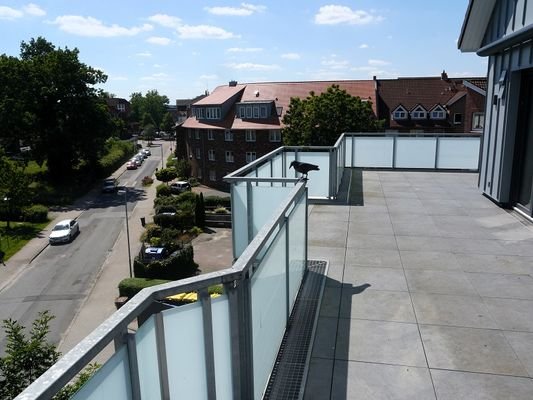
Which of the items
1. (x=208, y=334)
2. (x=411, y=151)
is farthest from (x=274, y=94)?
(x=208, y=334)

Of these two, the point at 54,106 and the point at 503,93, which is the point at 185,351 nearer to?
the point at 503,93

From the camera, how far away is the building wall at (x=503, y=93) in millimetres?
10344

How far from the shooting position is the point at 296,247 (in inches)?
258

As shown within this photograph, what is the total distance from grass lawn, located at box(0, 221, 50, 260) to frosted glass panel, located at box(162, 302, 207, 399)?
38241mm

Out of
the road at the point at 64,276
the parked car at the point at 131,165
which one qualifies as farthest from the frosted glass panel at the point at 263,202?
the parked car at the point at 131,165

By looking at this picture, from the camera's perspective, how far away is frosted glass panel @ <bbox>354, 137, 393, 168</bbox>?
17.5 metres

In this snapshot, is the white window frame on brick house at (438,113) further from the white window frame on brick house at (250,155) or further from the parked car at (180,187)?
the parked car at (180,187)

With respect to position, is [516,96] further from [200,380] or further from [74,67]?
[74,67]

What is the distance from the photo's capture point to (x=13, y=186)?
42250 millimetres

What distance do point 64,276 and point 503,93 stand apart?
3018 centimetres

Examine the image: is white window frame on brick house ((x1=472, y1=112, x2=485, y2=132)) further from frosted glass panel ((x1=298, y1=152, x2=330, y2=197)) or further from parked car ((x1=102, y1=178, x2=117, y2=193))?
frosted glass panel ((x1=298, y1=152, x2=330, y2=197))

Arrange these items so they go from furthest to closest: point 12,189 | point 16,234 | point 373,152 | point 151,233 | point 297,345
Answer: point 12,189 < point 16,234 < point 151,233 < point 373,152 < point 297,345

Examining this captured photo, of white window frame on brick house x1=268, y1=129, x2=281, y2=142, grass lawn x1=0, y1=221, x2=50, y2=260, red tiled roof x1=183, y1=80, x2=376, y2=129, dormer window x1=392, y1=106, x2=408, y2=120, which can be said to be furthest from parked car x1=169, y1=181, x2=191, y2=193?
dormer window x1=392, y1=106, x2=408, y2=120

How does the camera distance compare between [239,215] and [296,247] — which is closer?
[296,247]
